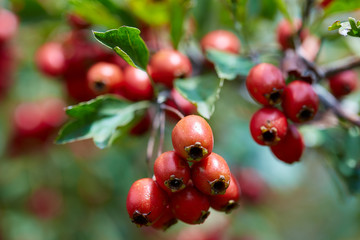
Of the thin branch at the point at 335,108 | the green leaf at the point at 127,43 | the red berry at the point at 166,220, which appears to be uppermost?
the green leaf at the point at 127,43

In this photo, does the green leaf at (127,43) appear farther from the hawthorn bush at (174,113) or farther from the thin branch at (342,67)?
the thin branch at (342,67)

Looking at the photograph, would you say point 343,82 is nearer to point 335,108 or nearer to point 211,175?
point 335,108

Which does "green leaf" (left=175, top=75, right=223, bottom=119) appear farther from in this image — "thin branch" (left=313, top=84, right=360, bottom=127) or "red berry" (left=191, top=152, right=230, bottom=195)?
"thin branch" (left=313, top=84, right=360, bottom=127)

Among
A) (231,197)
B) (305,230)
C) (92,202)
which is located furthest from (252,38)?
(305,230)

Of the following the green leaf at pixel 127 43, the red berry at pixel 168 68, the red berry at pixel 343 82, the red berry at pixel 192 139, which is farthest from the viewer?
the red berry at pixel 343 82

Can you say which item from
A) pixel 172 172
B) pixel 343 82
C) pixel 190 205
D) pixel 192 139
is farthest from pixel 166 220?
pixel 343 82

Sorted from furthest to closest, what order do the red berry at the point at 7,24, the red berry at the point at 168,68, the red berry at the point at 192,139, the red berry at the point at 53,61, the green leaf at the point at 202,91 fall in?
the red berry at the point at 7,24
the red berry at the point at 53,61
the red berry at the point at 168,68
the green leaf at the point at 202,91
the red berry at the point at 192,139

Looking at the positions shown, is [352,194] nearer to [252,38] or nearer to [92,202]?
[252,38]

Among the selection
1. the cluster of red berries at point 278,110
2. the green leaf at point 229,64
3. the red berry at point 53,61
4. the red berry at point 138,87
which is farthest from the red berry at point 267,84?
the red berry at point 53,61

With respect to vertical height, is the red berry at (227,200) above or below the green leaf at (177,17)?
below

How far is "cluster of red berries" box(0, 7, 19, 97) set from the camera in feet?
9.55

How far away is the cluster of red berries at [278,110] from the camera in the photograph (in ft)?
4.72

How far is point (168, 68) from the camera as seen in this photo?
1.81 m

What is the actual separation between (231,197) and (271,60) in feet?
3.93
